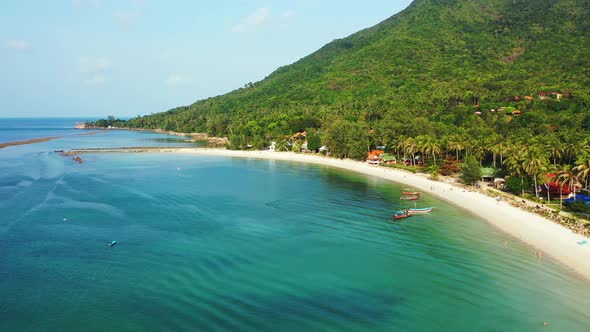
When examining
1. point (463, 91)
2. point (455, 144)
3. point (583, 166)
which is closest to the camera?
point (583, 166)

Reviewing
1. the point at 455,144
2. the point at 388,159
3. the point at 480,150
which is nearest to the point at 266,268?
the point at 480,150

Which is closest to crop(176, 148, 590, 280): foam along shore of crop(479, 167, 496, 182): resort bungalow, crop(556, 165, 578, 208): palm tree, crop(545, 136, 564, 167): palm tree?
crop(556, 165, 578, 208): palm tree

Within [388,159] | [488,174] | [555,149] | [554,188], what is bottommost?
[554,188]

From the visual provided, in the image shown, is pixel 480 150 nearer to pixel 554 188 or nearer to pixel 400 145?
pixel 554 188

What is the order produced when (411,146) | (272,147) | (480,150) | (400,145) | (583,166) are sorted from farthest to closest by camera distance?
(272,147) < (400,145) < (411,146) < (480,150) < (583,166)

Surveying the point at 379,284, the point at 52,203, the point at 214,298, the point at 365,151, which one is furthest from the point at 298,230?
the point at 365,151

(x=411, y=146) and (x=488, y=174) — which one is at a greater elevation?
(x=411, y=146)

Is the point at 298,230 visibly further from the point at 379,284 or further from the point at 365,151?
the point at 365,151
